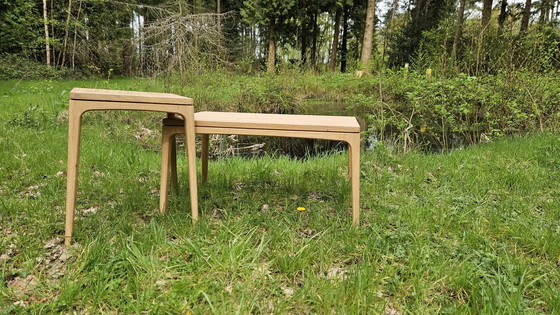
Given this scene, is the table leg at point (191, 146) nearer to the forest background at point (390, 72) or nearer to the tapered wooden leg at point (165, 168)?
the tapered wooden leg at point (165, 168)

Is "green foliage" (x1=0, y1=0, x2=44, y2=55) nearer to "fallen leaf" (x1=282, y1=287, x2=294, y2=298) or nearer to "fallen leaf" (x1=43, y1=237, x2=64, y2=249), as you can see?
"fallen leaf" (x1=43, y1=237, x2=64, y2=249)

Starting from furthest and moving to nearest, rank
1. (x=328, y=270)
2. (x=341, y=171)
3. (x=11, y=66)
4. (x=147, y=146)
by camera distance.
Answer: (x=11, y=66) < (x=147, y=146) < (x=341, y=171) < (x=328, y=270)

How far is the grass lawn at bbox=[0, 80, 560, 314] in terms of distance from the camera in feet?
4.01

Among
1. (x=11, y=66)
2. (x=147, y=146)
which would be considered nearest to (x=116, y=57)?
(x=11, y=66)

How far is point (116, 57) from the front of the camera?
14.7 m

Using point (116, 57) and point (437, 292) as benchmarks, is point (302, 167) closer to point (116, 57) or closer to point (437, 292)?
point (437, 292)

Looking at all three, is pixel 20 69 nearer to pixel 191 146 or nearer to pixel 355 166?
pixel 191 146

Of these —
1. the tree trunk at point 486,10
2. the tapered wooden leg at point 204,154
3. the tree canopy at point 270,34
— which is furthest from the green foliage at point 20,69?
the tree trunk at point 486,10

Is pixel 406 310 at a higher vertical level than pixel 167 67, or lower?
lower

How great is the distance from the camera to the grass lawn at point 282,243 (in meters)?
1.22

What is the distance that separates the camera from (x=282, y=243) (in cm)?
160

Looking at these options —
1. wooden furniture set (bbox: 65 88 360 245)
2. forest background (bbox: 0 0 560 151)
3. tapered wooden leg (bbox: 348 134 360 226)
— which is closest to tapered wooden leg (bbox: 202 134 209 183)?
wooden furniture set (bbox: 65 88 360 245)

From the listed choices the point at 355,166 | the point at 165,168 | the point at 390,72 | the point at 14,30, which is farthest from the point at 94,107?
the point at 14,30

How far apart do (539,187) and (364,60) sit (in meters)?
11.4
